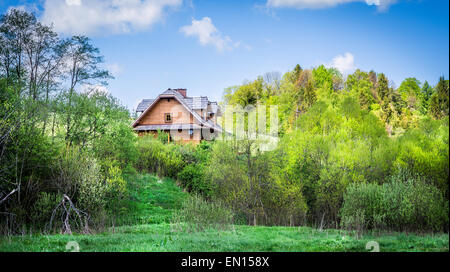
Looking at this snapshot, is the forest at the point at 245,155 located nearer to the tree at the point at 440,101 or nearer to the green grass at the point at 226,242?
the tree at the point at 440,101

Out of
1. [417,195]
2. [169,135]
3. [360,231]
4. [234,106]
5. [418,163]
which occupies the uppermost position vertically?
[234,106]

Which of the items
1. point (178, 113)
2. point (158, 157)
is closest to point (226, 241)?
point (178, 113)

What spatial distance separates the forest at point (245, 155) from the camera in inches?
353

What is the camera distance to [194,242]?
7.79 metres

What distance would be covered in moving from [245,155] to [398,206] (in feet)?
17.6

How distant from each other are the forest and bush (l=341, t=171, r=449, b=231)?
30 millimetres

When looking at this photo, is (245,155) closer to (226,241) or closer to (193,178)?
(193,178)

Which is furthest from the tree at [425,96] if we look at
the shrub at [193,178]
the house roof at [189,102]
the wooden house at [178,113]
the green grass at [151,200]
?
the green grass at [151,200]

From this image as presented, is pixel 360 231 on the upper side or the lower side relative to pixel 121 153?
lower

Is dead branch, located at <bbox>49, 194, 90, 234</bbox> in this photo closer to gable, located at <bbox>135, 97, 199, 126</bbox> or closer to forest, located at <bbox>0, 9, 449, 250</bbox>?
forest, located at <bbox>0, 9, 449, 250</bbox>

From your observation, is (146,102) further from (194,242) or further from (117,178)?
(194,242)
